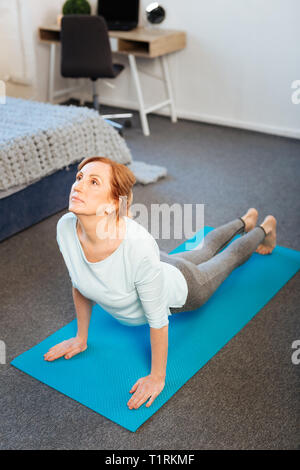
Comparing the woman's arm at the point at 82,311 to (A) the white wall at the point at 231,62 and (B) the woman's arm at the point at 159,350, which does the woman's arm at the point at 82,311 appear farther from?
(A) the white wall at the point at 231,62

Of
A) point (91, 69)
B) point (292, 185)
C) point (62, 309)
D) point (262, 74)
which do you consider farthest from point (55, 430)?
point (262, 74)

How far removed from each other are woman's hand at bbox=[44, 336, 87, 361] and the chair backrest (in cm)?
234

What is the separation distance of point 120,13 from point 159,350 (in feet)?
10.7

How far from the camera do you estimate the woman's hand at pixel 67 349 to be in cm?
179

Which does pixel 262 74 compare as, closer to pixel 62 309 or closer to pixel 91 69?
pixel 91 69

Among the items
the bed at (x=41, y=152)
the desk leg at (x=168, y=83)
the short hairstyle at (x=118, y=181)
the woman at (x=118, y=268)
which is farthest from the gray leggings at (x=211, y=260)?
the desk leg at (x=168, y=83)

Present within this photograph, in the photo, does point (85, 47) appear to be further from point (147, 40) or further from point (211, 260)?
point (211, 260)

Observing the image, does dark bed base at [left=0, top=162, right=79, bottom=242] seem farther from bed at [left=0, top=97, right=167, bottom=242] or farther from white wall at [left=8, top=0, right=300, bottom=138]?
white wall at [left=8, top=0, right=300, bottom=138]

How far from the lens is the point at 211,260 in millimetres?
1973

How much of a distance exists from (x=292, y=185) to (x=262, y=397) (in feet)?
5.84

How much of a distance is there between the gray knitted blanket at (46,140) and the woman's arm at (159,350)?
1214 mm

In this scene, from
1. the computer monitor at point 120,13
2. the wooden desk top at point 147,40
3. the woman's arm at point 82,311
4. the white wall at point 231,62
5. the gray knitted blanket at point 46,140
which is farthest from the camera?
the computer monitor at point 120,13

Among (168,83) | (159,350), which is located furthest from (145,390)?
(168,83)

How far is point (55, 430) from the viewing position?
1541 mm
